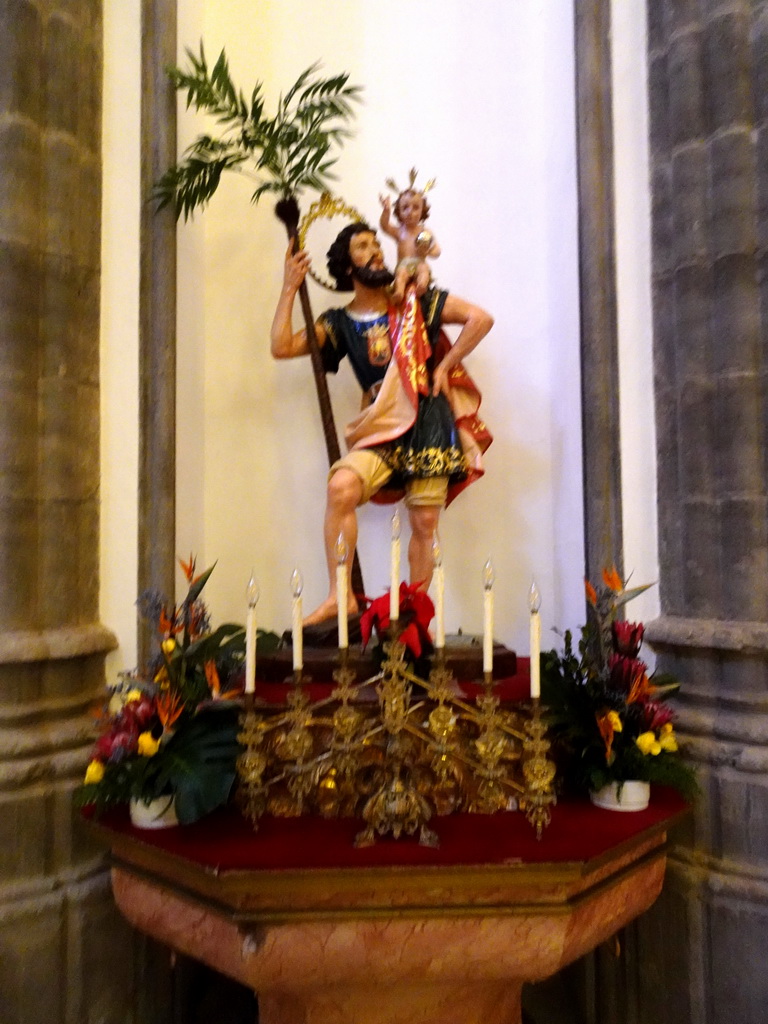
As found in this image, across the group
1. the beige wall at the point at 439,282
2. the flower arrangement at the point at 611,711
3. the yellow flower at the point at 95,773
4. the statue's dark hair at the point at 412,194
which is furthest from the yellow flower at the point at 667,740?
the statue's dark hair at the point at 412,194

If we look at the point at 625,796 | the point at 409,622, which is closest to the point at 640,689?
the point at 625,796

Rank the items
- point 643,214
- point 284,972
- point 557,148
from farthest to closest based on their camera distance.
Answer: point 557,148 → point 643,214 → point 284,972

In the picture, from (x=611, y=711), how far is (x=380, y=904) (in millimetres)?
698

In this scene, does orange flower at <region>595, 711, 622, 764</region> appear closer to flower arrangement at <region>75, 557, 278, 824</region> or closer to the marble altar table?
the marble altar table

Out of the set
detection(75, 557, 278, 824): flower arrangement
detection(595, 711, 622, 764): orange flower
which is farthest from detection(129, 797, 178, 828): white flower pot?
detection(595, 711, 622, 764): orange flower

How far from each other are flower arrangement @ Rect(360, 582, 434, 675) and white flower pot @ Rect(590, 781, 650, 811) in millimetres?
523

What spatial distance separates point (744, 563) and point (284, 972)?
1500mm

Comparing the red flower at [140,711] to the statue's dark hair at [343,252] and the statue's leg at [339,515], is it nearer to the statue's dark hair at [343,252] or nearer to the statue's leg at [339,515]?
the statue's leg at [339,515]

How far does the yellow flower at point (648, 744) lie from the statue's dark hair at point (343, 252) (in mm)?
1588

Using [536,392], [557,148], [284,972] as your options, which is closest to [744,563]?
[536,392]

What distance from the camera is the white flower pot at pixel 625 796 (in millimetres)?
1735

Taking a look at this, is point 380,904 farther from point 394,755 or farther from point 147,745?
point 147,745

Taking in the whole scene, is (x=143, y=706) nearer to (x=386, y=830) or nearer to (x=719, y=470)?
(x=386, y=830)

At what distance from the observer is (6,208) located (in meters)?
1.97
